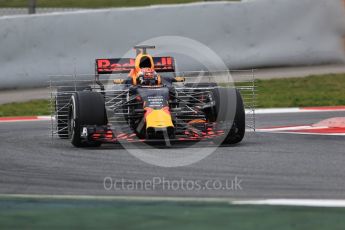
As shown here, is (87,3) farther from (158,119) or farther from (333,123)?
(158,119)

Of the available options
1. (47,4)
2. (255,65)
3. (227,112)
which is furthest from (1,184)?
(47,4)

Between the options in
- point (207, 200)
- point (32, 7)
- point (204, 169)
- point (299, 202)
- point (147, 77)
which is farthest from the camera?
point (32, 7)

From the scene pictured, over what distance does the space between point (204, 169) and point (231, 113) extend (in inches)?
77.2

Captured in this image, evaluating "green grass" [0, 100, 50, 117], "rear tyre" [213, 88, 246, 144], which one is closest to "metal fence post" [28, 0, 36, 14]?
"green grass" [0, 100, 50, 117]

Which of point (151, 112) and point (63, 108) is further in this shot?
point (63, 108)

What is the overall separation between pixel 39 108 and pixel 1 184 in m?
8.00

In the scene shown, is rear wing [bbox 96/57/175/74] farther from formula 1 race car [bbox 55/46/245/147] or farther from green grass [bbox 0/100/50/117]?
green grass [bbox 0/100/50/117]

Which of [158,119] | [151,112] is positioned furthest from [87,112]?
[158,119]

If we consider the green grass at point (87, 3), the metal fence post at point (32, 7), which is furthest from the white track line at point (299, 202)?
the green grass at point (87, 3)

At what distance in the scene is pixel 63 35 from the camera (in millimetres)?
17078

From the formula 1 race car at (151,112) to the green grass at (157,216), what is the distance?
323 centimetres

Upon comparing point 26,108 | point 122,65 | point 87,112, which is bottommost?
point 87,112

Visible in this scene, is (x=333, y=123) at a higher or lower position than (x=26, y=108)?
lower

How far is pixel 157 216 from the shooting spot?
6.54 meters
